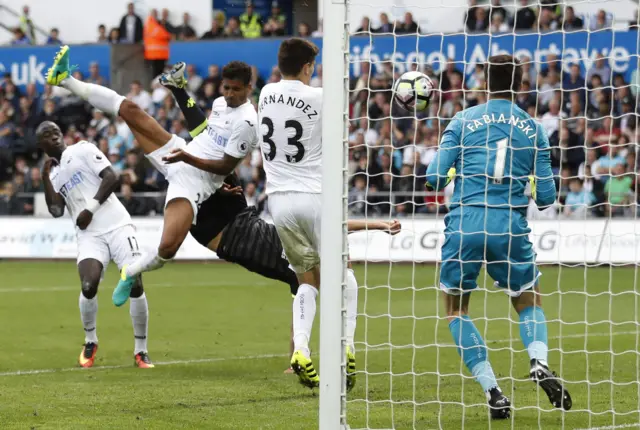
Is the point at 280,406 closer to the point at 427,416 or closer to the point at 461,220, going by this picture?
the point at 427,416

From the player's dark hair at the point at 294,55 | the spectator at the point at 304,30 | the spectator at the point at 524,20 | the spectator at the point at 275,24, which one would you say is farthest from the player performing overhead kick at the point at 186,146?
the spectator at the point at 275,24

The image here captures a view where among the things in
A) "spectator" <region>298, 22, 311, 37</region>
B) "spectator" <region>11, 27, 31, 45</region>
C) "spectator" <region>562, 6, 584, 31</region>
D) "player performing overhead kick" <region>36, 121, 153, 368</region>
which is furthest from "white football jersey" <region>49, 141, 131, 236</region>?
"spectator" <region>11, 27, 31, 45</region>

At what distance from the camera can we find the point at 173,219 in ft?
28.3

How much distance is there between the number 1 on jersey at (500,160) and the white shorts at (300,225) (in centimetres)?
146

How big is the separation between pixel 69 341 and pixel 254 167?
12.2 metres

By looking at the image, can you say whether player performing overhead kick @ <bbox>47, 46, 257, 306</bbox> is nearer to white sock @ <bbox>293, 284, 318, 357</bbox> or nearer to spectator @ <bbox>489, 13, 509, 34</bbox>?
white sock @ <bbox>293, 284, 318, 357</bbox>

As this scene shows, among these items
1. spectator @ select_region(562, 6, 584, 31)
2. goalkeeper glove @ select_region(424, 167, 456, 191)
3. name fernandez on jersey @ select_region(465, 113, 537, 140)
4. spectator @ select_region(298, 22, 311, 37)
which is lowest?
goalkeeper glove @ select_region(424, 167, 456, 191)

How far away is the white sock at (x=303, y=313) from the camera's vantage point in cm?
724

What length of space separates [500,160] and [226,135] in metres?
2.77

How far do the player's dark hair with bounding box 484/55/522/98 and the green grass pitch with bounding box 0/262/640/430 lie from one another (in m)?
1.23

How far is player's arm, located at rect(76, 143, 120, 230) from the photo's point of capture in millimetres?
9641

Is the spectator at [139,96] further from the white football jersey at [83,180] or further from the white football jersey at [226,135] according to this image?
the white football jersey at [226,135]

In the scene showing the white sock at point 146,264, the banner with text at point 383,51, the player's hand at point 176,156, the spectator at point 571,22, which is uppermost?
the spectator at point 571,22

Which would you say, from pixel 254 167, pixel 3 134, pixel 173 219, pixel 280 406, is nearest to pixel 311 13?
pixel 254 167
